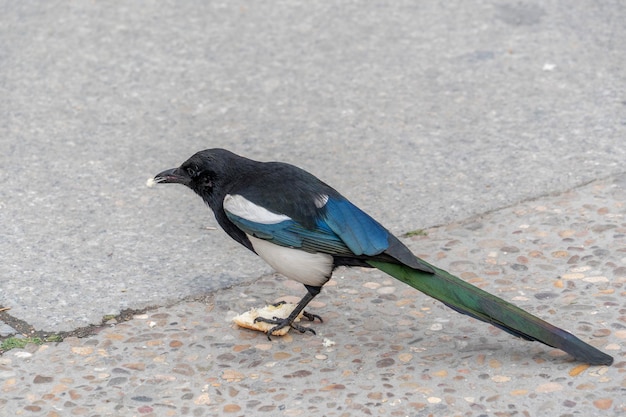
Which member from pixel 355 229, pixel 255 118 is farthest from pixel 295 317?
pixel 255 118

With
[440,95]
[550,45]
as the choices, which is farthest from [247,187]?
[550,45]

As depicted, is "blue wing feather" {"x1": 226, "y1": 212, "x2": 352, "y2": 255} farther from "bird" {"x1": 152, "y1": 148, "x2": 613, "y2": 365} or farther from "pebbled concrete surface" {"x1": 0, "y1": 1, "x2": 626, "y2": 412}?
"pebbled concrete surface" {"x1": 0, "y1": 1, "x2": 626, "y2": 412}

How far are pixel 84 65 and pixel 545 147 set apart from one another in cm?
276

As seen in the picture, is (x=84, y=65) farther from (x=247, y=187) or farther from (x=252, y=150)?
(x=247, y=187)

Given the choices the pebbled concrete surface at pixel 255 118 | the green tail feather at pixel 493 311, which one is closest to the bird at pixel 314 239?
the green tail feather at pixel 493 311

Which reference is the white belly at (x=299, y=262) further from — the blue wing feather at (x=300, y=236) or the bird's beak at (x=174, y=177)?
the bird's beak at (x=174, y=177)

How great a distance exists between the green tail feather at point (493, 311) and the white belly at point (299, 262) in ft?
0.69

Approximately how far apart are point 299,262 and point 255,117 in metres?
2.07

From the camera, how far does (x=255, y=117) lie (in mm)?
5867

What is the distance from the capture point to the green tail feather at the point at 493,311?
3.61 meters

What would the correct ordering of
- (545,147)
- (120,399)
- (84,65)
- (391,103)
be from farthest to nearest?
(84,65), (391,103), (545,147), (120,399)

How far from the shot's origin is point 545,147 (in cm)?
545

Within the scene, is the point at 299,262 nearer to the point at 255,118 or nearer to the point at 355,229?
the point at 355,229

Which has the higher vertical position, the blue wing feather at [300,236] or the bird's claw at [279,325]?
the blue wing feather at [300,236]
